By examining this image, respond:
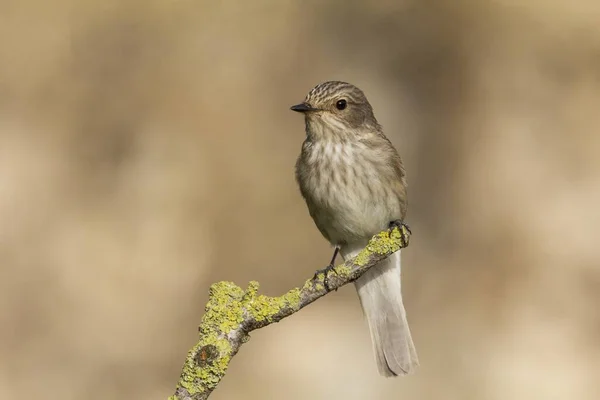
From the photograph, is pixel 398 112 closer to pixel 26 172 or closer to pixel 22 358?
pixel 26 172

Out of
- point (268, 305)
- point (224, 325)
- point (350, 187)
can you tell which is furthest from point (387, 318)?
point (224, 325)

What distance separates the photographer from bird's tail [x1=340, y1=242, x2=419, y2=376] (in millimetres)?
6035

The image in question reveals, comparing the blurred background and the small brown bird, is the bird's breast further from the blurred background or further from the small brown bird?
the blurred background

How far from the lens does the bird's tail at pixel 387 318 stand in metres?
6.04

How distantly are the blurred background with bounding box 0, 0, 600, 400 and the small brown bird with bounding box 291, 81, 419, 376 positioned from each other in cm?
262

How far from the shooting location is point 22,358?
8500 millimetres

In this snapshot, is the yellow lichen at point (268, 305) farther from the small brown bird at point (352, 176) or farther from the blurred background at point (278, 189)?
the blurred background at point (278, 189)

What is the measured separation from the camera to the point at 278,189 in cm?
882

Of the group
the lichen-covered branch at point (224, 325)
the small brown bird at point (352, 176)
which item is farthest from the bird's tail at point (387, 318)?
the lichen-covered branch at point (224, 325)

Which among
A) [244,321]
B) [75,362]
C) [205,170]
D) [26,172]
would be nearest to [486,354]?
[205,170]

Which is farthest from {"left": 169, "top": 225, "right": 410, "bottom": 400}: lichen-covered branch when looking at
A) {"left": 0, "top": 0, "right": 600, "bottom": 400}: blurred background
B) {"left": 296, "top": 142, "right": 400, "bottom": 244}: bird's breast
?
{"left": 0, "top": 0, "right": 600, "bottom": 400}: blurred background

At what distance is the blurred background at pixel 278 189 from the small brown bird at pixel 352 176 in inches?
103

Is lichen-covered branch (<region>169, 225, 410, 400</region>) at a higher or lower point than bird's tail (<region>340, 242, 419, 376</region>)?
lower

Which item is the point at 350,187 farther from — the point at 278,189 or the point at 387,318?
the point at 278,189
